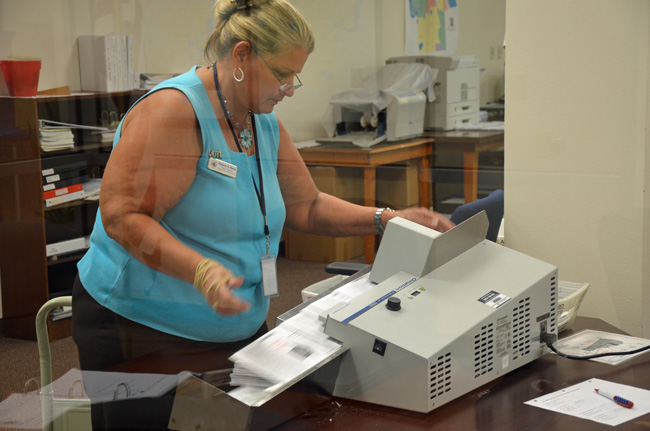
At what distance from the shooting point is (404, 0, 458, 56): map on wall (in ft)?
5.81

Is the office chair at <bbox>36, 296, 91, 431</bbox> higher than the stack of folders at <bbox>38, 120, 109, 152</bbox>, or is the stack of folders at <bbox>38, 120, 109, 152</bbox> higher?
the stack of folders at <bbox>38, 120, 109, 152</bbox>

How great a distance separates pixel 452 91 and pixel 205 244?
2.76 feet

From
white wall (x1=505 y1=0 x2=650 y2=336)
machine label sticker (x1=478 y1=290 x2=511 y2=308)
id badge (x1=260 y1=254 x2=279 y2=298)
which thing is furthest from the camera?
white wall (x1=505 y1=0 x2=650 y2=336)

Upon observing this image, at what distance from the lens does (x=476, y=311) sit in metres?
1.24

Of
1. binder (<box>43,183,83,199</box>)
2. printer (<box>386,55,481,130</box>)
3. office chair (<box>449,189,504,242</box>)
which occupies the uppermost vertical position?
printer (<box>386,55,481,130</box>)

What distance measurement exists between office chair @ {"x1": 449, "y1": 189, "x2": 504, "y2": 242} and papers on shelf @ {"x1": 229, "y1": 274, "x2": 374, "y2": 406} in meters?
0.51

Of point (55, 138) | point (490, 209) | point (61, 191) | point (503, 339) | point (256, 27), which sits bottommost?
point (503, 339)

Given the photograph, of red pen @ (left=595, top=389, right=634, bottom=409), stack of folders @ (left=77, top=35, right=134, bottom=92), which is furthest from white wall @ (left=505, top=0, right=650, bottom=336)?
stack of folders @ (left=77, top=35, right=134, bottom=92)

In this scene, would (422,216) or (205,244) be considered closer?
(205,244)

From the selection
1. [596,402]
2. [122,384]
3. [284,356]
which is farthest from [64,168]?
[596,402]

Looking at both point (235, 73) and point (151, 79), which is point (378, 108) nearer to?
point (235, 73)

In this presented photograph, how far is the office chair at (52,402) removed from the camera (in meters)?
1.56

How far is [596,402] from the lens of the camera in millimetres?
1238

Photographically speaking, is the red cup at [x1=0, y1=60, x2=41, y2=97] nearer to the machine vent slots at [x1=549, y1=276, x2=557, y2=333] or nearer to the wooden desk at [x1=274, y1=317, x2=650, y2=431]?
the wooden desk at [x1=274, y1=317, x2=650, y2=431]
